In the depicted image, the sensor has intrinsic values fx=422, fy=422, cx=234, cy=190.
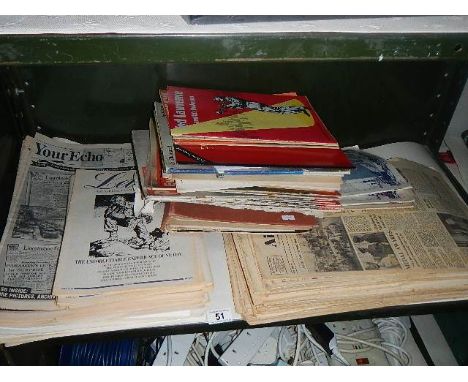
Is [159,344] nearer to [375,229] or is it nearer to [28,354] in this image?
[28,354]

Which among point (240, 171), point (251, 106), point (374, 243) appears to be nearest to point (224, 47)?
point (240, 171)

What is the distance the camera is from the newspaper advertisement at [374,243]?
25.3 inches

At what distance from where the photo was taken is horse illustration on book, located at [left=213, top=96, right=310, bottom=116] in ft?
2.46

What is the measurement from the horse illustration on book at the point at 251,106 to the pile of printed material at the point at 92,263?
0.73ft

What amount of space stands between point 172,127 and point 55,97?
1.07 feet

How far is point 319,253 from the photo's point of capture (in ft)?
2.18

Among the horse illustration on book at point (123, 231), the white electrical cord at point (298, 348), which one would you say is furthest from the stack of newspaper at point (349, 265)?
the white electrical cord at point (298, 348)

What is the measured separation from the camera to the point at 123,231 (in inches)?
27.0

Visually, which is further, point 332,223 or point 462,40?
point 332,223

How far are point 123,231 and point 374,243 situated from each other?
41 cm

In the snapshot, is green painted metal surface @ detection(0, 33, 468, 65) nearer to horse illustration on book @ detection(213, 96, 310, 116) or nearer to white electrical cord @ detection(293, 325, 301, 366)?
horse illustration on book @ detection(213, 96, 310, 116)

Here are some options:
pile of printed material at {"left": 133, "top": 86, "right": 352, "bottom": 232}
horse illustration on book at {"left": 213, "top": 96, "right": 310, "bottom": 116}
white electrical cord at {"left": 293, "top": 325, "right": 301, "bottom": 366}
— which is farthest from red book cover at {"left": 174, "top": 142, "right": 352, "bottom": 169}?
white electrical cord at {"left": 293, "top": 325, "right": 301, "bottom": 366}
